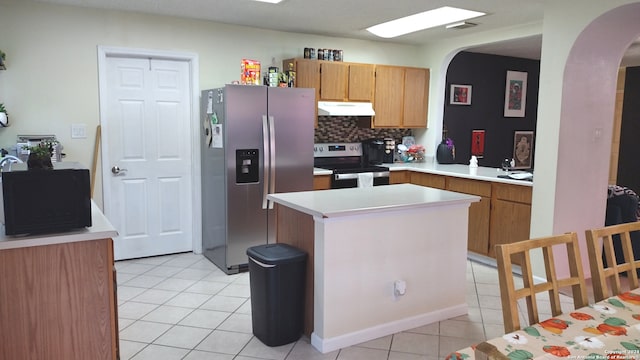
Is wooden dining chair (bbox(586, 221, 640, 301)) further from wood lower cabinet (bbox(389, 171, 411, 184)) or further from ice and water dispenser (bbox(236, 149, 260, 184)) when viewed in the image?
wood lower cabinet (bbox(389, 171, 411, 184))

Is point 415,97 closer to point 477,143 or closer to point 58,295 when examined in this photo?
point 477,143

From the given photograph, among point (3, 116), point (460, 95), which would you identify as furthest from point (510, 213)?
point (3, 116)

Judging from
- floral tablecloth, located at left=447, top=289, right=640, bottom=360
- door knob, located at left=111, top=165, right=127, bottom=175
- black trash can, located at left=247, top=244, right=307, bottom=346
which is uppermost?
door knob, located at left=111, top=165, right=127, bottom=175

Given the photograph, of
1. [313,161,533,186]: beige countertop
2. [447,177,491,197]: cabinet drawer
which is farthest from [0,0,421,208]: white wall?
[447,177,491,197]: cabinet drawer

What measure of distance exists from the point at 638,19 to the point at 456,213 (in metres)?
1.98

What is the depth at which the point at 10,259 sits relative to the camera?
2.11 m

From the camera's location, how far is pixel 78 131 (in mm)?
4270

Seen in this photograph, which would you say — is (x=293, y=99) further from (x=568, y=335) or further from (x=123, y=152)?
(x=568, y=335)

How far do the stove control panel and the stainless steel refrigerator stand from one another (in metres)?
0.76

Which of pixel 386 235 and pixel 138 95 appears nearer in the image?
pixel 386 235

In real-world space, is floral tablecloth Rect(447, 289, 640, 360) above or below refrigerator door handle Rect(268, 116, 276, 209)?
below

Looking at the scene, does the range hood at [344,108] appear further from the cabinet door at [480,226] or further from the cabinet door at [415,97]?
the cabinet door at [480,226]

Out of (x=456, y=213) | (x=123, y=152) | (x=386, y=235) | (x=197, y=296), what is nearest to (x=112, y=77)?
(x=123, y=152)

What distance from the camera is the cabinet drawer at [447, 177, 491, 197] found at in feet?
15.0
